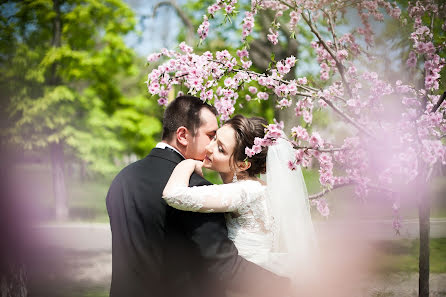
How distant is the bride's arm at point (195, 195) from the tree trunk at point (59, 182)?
47.3 ft

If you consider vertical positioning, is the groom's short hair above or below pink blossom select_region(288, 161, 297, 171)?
above

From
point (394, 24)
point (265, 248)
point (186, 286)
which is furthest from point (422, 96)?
point (186, 286)

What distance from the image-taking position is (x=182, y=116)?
116 inches

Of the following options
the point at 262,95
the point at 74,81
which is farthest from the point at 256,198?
the point at 74,81

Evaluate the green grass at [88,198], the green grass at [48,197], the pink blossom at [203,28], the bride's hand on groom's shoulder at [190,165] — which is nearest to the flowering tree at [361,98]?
→ the pink blossom at [203,28]

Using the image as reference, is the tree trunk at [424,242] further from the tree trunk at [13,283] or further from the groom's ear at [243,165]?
the tree trunk at [13,283]

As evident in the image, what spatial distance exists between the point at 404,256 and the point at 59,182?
1220cm

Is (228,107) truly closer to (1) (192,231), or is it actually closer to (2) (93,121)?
(1) (192,231)

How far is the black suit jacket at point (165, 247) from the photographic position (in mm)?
2512

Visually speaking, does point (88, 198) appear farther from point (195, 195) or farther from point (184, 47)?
point (195, 195)

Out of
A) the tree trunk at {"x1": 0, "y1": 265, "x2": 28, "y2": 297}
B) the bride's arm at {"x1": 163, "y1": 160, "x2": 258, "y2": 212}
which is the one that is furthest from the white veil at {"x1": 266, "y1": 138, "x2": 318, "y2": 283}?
the tree trunk at {"x1": 0, "y1": 265, "x2": 28, "y2": 297}

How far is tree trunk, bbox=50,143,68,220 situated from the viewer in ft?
52.1

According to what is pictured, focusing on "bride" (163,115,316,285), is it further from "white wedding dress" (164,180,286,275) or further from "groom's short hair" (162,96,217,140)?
"groom's short hair" (162,96,217,140)

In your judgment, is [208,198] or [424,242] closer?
[208,198]
